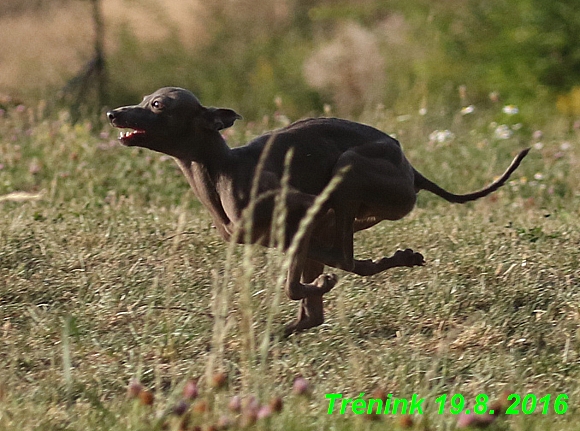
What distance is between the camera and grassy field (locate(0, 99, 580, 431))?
12.3 feet

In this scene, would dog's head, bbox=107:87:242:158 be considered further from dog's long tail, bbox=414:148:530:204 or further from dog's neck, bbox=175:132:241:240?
dog's long tail, bbox=414:148:530:204

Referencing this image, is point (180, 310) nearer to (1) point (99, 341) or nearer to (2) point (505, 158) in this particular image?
(1) point (99, 341)

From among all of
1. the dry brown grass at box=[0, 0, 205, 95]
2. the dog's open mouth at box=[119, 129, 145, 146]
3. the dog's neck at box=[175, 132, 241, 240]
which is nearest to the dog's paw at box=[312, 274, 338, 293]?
the dog's neck at box=[175, 132, 241, 240]

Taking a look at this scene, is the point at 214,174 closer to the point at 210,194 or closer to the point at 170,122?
the point at 210,194

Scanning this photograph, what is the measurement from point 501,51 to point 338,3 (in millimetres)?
6396

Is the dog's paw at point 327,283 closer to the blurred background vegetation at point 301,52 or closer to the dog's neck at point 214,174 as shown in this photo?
the dog's neck at point 214,174

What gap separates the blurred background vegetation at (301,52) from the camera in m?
11.9

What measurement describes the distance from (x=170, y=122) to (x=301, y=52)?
11154 mm

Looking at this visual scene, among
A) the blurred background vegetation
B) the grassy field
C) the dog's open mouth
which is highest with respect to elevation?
the blurred background vegetation

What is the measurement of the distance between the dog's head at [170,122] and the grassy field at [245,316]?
1.62 feet

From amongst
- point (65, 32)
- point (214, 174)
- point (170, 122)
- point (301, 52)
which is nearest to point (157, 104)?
point (170, 122)

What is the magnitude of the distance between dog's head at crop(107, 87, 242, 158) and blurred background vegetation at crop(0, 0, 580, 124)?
6.36 m

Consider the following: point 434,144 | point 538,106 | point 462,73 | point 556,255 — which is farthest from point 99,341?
point 462,73

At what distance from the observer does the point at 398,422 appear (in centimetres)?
356
